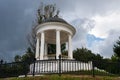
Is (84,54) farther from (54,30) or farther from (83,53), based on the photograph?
(54,30)

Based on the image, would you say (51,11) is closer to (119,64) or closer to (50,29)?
(50,29)

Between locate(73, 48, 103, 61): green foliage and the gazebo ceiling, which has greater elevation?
the gazebo ceiling

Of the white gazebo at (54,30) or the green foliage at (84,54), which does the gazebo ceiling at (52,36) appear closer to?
the white gazebo at (54,30)

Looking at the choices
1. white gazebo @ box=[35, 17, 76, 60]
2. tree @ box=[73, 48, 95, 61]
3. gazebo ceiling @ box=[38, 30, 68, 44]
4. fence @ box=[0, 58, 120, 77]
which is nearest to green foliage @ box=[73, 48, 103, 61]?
tree @ box=[73, 48, 95, 61]

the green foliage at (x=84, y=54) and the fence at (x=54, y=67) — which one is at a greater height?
the green foliage at (x=84, y=54)

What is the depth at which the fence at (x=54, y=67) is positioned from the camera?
20147 millimetres

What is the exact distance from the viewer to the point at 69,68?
2353cm

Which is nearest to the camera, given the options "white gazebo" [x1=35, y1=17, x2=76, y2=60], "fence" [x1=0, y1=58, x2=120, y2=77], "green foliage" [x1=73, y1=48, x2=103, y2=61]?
"fence" [x1=0, y1=58, x2=120, y2=77]

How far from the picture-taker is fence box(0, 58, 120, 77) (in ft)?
66.1

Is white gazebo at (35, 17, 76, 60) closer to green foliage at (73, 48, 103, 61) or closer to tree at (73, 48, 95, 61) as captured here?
tree at (73, 48, 95, 61)

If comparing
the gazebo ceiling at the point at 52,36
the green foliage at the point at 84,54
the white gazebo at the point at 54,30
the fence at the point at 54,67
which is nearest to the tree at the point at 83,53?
the green foliage at the point at 84,54

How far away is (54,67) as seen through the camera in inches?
939

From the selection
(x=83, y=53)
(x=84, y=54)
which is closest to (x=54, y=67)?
(x=84, y=54)

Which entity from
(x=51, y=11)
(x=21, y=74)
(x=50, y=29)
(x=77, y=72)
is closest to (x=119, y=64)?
(x=77, y=72)
